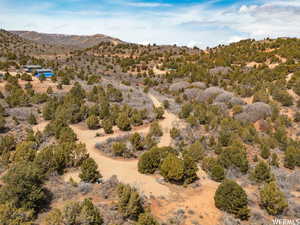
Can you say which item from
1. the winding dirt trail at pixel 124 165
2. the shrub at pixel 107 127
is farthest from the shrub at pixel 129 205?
the shrub at pixel 107 127

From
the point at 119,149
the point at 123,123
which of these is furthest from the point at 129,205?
the point at 123,123

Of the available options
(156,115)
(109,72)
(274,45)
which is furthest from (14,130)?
(274,45)

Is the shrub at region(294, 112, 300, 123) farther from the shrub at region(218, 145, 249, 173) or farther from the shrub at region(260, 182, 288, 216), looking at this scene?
the shrub at region(260, 182, 288, 216)

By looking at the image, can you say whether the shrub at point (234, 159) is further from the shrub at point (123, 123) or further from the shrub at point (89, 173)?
the shrub at point (123, 123)

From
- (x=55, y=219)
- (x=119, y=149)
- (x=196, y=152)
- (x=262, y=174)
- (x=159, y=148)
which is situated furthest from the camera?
(x=119, y=149)

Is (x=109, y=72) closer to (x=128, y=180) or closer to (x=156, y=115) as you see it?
(x=156, y=115)

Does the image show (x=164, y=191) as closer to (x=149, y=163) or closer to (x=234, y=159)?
(x=149, y=163)
